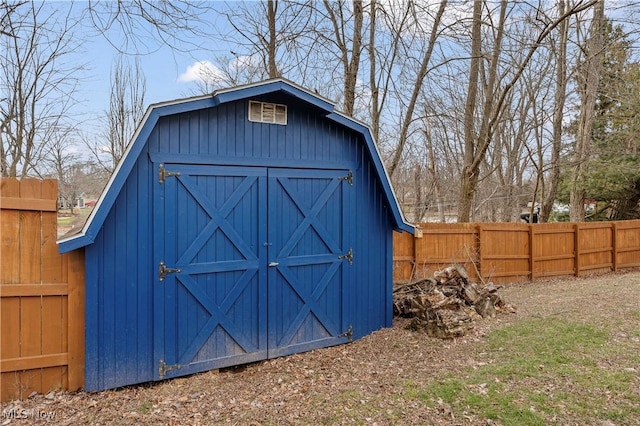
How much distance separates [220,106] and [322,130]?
1.28 meters

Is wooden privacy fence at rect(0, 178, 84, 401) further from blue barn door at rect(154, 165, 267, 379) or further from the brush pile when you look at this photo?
the brush pile

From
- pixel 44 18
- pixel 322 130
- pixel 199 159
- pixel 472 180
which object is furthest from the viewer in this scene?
pixel 472 180

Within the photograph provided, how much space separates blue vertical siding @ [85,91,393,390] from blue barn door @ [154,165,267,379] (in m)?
0.05

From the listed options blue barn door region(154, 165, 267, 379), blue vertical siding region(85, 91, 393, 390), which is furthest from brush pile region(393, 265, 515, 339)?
blue barn door region(154, 165, 267, 379)

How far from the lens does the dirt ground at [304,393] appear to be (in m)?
3.42

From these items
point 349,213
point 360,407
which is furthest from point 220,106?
point 360,407

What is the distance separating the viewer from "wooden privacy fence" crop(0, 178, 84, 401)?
12.2ft

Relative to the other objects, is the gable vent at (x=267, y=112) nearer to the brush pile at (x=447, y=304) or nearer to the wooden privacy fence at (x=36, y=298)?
the wooden privacy fence at (x=36, y=298)

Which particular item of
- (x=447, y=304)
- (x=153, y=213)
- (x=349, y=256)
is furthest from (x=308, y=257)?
(x=447, y=304)

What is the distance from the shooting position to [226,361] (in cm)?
461

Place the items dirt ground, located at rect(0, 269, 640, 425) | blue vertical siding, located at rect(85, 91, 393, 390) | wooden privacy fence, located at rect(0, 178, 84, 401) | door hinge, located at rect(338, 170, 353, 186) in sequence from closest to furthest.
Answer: dirt ground, located at rect(0, 269, 640, 425) → wooden privacy fence, located at rect(0, 178, 84, 401) → blue vertical siding, located at rect(85, 91, 393, 390) → door hinge, located at rect(338, 170, 353, 186)

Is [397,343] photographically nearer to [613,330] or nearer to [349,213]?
[349,213]

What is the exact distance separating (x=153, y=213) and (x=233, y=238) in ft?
2.80

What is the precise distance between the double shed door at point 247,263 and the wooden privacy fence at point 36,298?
2.37 feet
